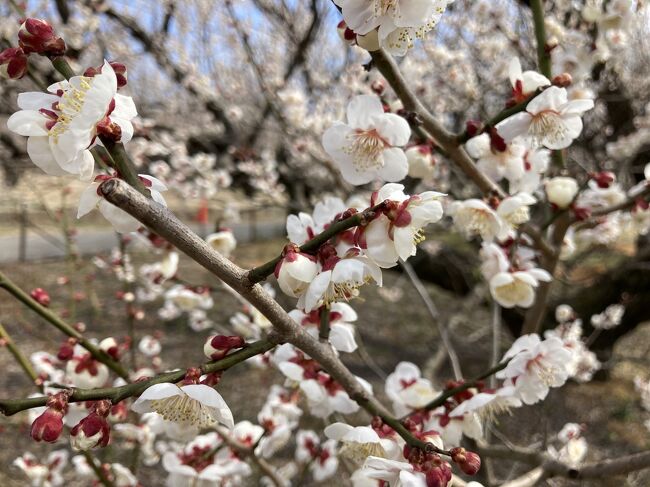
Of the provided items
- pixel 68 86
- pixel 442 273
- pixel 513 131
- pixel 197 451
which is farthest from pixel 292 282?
pixel 442 273

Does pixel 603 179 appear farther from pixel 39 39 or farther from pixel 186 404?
pixel 39 39

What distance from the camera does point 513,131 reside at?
1133 millimetres

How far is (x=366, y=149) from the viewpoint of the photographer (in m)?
1.05

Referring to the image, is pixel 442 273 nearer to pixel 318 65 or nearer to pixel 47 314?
pixel 318 65

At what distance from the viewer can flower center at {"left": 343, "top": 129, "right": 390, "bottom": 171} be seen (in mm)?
1031

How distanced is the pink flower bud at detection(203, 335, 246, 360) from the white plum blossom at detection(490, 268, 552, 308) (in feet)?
2.91

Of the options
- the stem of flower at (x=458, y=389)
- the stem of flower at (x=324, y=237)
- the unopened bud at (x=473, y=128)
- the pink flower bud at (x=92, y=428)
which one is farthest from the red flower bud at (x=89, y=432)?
the unopened bud at (x=473, y=128)

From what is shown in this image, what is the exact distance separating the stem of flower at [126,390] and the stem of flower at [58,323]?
0.46 m

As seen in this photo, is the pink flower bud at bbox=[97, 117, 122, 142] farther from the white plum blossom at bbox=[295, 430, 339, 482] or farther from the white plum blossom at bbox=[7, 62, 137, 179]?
the white plum blossom at bbox=[295, 430, 339, 482]

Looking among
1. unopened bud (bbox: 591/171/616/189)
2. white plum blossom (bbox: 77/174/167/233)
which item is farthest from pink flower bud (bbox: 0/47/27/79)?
unopened bud (bbox: 591/171/616/189)

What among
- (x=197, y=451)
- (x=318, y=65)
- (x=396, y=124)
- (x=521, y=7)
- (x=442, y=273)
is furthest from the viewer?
(x=318, y=65)

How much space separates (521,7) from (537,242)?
3.14 meters

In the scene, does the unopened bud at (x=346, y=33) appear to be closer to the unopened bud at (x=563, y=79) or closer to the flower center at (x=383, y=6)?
the flower center at (x=383, y=6)

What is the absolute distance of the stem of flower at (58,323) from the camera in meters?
1.10
